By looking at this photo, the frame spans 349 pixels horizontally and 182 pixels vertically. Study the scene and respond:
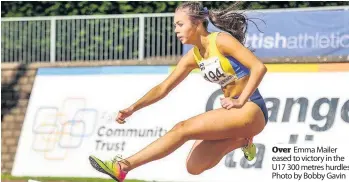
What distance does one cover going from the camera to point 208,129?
71.2ft

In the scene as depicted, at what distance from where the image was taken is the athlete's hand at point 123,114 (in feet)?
76.1

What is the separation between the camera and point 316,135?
2278 cm

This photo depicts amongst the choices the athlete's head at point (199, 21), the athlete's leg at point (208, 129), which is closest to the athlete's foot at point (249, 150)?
the athlete's leg at point (208, 129)

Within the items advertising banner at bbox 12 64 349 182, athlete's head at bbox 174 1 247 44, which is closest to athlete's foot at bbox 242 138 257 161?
advertising banner at bbox 12 64 349 182

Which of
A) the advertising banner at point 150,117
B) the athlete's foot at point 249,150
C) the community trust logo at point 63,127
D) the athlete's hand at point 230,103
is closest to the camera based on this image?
the athlete's hand at point 230,103

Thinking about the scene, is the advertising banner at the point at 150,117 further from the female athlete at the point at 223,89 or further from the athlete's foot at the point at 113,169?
the athlete's foot at the point at 113,169

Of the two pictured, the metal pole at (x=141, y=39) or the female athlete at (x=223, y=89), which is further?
the metal pole at (x=141, y=39)

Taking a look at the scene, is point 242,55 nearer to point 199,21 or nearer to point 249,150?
point 199,21

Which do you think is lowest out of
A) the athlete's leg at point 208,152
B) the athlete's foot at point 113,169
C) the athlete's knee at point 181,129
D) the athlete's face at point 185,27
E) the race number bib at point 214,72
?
the athlete's foot at point 113,169

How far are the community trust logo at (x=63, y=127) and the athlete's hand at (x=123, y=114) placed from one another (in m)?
1.24

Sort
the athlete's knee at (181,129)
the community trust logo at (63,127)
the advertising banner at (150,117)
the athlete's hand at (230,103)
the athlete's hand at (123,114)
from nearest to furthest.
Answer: the athlete's hand at (230,103), the athlete's knee at (181,129), the advertising banner at (150,117), the athlete's hand at (123,114), the community trust logo at (63,127)

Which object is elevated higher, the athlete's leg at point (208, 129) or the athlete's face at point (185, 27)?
the athlete's face at point (185, 27)

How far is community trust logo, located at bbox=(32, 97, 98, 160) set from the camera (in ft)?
81.8

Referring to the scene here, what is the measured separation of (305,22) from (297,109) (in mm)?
2098
